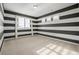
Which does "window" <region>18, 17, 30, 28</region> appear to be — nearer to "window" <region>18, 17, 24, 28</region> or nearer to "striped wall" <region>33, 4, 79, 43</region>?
"window" <region>18, 17, 24, 28</region>

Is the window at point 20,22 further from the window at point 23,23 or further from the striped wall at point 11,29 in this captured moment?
the striped wall at point 11,29

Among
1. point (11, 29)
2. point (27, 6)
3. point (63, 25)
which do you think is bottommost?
point (11, 29)

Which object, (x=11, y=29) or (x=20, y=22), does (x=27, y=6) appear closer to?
(x=20, y=22)

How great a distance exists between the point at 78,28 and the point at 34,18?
1564 mm

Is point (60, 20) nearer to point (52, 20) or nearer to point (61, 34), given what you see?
point (52, 20)

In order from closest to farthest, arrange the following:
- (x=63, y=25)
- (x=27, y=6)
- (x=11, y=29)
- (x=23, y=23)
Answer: (x=27, y=6) → (x=23, y=23) → (x=11, y=29) → (x=63, y=25)

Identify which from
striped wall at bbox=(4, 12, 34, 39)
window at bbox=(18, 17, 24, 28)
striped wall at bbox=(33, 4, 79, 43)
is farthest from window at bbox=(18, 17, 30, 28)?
striped wall at bbox=(33, 4, 79, 43)

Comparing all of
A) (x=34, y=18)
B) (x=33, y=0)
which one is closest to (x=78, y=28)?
(x=34, y=18)

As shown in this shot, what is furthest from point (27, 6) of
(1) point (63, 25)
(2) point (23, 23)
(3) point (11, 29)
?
(1) point (63, 25)

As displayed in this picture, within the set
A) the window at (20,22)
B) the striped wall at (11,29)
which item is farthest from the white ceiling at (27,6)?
the striped wall at (11,29)

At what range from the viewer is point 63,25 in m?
2.50

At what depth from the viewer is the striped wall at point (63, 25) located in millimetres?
2158

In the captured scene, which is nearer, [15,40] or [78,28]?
[15,40]

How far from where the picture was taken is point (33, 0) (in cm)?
75
